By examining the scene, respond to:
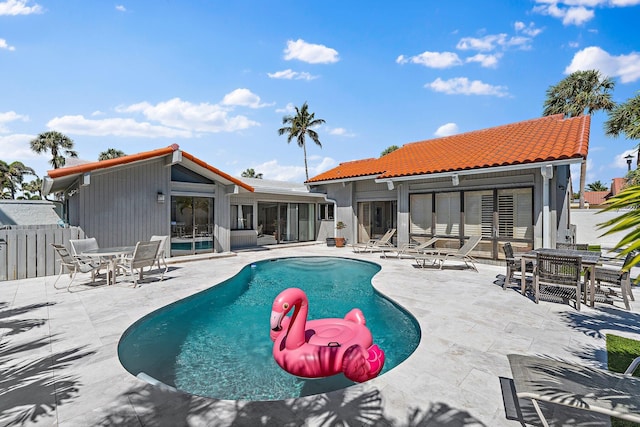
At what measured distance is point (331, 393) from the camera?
308 cm

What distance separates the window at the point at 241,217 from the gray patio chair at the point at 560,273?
13852 millimetres

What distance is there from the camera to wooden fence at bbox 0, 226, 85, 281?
8167mm

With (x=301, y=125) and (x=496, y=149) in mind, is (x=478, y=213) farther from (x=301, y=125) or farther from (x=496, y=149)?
(x=301, y=125)

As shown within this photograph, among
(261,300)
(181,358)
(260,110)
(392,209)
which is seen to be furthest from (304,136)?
(181,358)

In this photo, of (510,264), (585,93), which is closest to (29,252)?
(510,264)

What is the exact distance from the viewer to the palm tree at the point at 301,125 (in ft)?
109

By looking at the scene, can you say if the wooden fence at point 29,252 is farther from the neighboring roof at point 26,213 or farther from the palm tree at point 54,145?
the palm tree at point 54,145

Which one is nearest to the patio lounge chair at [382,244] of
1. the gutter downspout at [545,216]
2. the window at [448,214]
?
the window at [448,214]

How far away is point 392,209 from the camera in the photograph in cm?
1639

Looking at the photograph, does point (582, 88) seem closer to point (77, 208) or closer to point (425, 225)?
point (425, 225)

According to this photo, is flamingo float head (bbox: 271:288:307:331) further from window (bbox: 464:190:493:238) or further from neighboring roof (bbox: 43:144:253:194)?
window (bbox: 464:190:493:238)

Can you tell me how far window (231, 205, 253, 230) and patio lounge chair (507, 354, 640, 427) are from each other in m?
15.5

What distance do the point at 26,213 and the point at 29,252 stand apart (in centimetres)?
1187

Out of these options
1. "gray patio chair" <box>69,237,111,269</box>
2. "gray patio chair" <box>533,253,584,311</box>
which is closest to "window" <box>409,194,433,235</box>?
"gray patio chair" <box>533,253,584,311</box>
